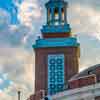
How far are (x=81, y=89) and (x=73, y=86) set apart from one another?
3.07 metres

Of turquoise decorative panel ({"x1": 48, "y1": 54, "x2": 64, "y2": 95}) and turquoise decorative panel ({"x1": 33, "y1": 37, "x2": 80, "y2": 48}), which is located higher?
turquoise decorative panel ({"x1": 33, "y1": 37, "x2": 80, "y2": 48})

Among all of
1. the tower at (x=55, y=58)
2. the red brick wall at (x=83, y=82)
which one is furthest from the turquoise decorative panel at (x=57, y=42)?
the red brick wall at (x=83, y=82)

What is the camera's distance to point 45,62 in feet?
357

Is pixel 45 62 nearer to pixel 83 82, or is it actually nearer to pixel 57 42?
pixel 57 42

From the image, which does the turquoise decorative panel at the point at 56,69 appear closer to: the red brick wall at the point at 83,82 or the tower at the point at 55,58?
the tower at the point at 55,58

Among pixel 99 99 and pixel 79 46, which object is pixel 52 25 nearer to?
pixel 79 46

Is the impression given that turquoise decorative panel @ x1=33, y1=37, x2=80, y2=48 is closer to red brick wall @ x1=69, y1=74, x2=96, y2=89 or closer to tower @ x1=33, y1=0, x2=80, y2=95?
tower @ x1=33, y1=0, x2=80, y2=95

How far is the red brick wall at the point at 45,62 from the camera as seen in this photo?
108000 mm

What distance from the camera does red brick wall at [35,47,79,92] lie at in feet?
354

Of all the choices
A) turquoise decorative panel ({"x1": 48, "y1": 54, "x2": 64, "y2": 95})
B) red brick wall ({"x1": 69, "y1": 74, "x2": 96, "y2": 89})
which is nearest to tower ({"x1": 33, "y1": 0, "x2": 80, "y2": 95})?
turquoise decorative panel ({"x1": 48, "y1": 54, "x2": 64, "y2": 95})

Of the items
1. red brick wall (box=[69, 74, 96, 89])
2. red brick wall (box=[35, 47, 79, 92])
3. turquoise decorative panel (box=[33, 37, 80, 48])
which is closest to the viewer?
red brick wall (box=[69, 74, 96, 89])

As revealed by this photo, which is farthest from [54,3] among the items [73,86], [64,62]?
[73,86]

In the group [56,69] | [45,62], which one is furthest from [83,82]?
[56,69]

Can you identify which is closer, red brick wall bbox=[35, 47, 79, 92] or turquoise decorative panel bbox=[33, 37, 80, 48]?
red brick wall bbox=[35, 47, 79, 92]
